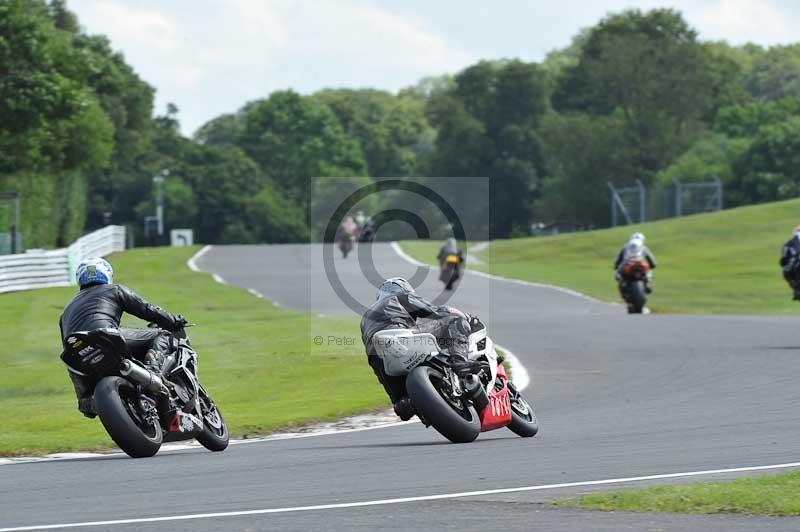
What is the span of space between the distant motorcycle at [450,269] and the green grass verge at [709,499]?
28.7 metres

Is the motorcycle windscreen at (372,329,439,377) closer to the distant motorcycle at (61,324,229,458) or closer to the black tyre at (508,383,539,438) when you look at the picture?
the black tyre at (508,383,539,438)

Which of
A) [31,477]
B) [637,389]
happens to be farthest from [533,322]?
[31,477]

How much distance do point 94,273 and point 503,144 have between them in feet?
324

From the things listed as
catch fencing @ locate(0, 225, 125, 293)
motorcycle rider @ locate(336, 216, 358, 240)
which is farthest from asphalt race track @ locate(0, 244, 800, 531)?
motorcycle rider @ locate(336, 216, 358, 240)

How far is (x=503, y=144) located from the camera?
11031 centimetres

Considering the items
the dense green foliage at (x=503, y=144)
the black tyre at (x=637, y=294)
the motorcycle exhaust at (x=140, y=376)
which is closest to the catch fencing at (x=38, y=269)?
the black tyre at (x=637, y=294)

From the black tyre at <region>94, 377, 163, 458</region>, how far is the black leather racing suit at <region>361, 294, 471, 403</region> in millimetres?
1810

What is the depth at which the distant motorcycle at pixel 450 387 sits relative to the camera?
1162cm

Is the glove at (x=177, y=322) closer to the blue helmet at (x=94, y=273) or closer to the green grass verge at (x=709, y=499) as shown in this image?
the blue helmet at (x=94, y=273)

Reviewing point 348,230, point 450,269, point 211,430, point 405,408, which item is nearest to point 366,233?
point 348,230

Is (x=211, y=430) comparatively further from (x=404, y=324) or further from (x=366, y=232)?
(x=366, y=232)

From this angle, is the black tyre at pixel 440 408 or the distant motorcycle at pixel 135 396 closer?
the distant motorcycle at pixel 135 396

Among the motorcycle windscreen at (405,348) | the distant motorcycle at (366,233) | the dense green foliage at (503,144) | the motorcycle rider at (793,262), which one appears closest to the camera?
the motorcycle windscreen at (405,348)

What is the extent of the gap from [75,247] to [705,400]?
32.5 meters
